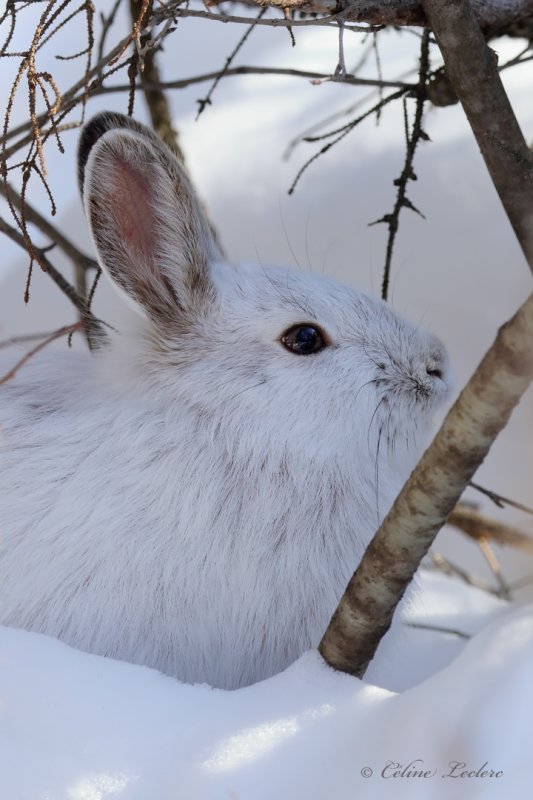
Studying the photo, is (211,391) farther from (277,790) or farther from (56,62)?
(56,62)

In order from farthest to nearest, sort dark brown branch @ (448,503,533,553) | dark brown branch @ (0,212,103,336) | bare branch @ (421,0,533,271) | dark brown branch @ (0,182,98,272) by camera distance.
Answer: dark brown branch @ (448,503,533,553)
dark brown branch @ (0,182,98,272)
dark brown branch @ (0,212,103,336)
bare branch @ (421,0,533,271)

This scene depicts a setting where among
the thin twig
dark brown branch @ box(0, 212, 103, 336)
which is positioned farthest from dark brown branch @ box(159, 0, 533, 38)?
the thin twig

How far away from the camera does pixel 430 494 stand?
131 cm

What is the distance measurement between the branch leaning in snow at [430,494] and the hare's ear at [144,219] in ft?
2.04

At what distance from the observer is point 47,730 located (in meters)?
1.39

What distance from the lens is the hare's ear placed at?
69.9 inches

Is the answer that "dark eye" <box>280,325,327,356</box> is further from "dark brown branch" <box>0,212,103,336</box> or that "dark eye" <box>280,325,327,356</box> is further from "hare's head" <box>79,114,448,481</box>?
"dark brown branch" <box>0,212,103,336</box>

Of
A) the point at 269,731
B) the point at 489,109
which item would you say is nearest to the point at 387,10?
the point at 489,109

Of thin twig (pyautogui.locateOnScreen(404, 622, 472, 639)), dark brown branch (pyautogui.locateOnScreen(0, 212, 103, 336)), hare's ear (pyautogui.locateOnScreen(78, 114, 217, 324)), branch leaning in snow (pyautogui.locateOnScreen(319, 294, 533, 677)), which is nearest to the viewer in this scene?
branch leaning in snow (pyautogui.locateOnScreen(319, 294, 533, 677))

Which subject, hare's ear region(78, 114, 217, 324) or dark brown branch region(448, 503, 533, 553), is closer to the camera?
hare's ear region(78, 114, 217, 324)

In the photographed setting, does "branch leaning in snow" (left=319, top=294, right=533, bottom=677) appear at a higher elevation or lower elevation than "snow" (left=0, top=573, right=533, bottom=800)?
higher

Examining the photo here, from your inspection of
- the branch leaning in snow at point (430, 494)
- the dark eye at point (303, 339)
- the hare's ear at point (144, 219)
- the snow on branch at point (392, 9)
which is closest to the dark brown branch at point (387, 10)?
the snow on branch at point (392, 9)

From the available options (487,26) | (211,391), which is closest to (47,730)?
(211,391)

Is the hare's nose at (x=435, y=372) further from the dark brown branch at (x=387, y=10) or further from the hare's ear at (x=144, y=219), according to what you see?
the dark brown branch at (x=387, y=10)
